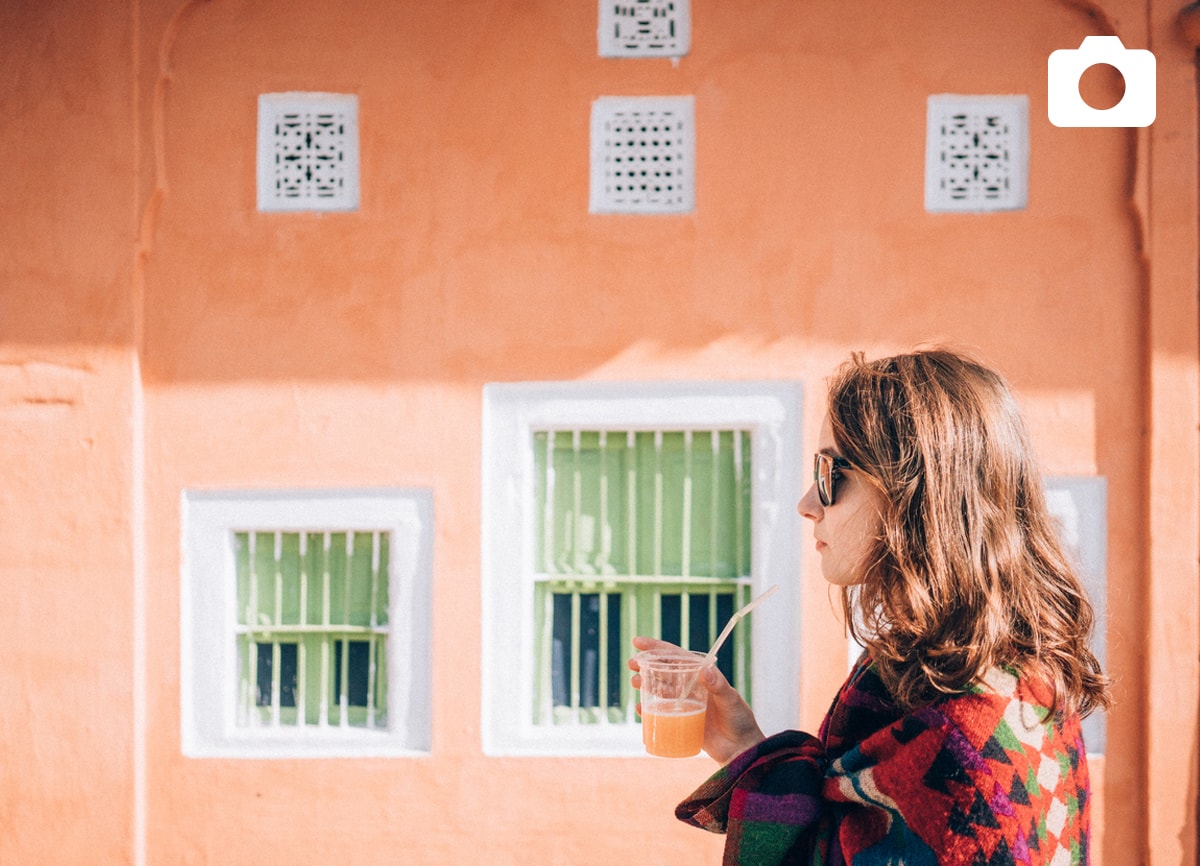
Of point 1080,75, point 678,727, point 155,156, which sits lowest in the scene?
point 678,727

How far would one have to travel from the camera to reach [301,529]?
3029mm

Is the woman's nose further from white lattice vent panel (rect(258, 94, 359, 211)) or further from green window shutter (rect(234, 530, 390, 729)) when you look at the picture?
white lattice vent panel (rect(258, 94, 359, 211))

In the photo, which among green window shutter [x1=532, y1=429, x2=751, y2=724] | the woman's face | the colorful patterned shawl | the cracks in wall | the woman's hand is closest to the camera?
the colorful patterned shawl

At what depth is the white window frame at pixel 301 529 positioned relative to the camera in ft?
9.89

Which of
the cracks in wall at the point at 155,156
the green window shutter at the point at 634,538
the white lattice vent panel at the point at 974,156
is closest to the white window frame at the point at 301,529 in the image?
the green window shutter at the point at 634,538

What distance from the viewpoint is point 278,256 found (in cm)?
302

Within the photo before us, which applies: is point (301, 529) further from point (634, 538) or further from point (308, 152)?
point (308, 152)

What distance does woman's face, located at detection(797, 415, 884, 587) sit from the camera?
1.49m

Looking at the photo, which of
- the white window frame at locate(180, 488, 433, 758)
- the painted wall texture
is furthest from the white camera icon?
the white window frame at locate(180, 488, 433, 758)

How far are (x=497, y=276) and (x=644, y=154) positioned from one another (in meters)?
0.66

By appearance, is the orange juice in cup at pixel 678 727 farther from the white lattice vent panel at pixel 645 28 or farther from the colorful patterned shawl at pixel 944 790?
the white lattice vent panel at pixel 645 28

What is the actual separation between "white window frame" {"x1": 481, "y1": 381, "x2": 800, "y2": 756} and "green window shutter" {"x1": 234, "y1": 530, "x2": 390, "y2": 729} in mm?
415

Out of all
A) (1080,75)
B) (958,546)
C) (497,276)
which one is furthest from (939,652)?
(1080,75)

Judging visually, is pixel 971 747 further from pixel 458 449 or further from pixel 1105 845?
pixel 1105 845
